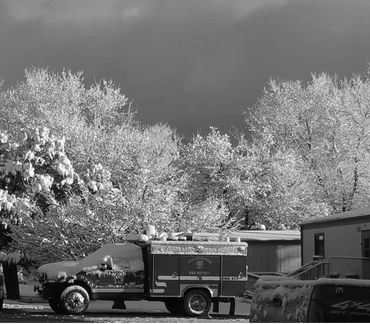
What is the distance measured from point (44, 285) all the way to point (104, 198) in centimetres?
888

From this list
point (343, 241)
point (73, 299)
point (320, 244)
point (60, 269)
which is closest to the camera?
point (73, 299)

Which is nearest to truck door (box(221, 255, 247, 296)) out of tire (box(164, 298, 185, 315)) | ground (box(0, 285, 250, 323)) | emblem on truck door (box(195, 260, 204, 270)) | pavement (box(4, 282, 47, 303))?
emblem on truck door (box(195, 260, 204, 270))

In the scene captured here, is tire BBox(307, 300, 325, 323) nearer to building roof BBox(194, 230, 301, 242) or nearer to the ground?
the ground

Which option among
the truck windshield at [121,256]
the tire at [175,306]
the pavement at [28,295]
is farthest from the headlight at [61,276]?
the pavement at [28,295]

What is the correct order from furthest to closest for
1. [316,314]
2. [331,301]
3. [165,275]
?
[165,275]
[331,301]
[316,314]

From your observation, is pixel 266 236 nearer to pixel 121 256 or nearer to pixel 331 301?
pixel 121 256

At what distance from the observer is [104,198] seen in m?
32.7

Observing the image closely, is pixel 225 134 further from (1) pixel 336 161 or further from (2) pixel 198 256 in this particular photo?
(2) pixel 198 256

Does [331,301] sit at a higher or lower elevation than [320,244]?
lower

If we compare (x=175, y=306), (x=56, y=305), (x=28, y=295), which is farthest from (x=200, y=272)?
(x=28, y=295)

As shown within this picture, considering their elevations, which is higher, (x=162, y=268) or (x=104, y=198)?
(x=104, y=198)

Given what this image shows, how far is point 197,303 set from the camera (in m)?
24.9

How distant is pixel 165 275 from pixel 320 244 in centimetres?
671

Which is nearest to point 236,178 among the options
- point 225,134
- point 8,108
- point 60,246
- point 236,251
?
point 225,134
